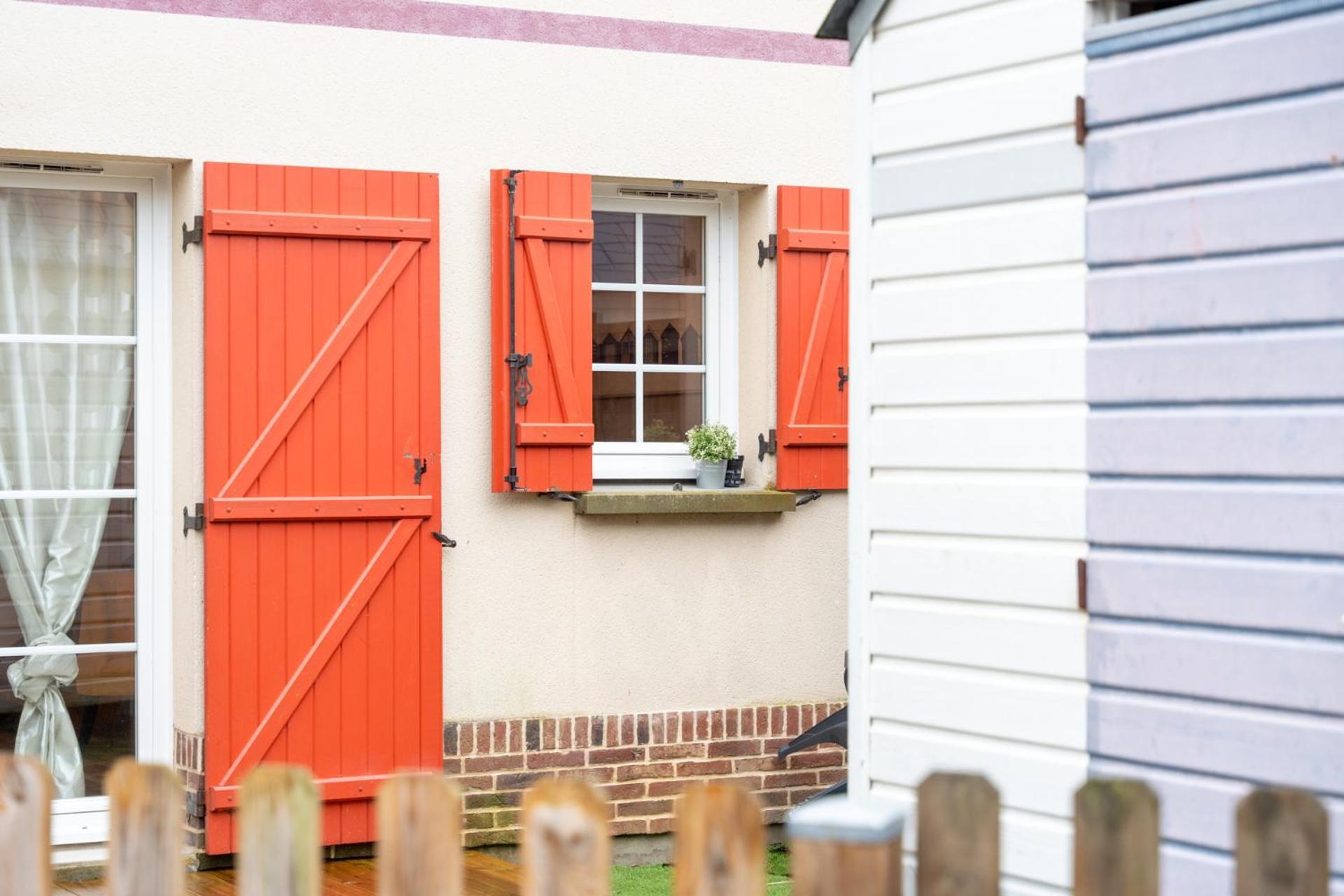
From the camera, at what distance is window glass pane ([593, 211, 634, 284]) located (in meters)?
7.04

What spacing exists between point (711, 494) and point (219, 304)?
2.06 meters

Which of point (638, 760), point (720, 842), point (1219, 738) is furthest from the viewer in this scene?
point (638, 760)

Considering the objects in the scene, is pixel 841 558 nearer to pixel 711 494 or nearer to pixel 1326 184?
pixel 711 494

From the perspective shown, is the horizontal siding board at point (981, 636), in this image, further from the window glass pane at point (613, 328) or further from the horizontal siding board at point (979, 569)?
the window glass pane at point (613, 328)

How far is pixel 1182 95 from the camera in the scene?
3693 mm

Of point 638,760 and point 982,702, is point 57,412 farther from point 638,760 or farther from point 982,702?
point 982,702

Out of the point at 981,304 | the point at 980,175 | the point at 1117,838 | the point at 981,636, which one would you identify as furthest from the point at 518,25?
the point at 1117,838

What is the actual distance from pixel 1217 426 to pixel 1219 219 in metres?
0.44

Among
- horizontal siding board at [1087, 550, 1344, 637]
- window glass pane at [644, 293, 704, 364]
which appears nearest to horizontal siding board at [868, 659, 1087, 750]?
horizontal siding board at [1087, 550, 1344, 637]

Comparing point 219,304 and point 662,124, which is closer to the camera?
point 219,304

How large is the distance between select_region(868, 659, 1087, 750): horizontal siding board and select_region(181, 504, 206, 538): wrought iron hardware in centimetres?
283

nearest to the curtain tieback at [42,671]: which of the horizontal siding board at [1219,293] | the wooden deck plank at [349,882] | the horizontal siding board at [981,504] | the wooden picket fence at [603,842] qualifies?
the wooden deck plank at [349,882]

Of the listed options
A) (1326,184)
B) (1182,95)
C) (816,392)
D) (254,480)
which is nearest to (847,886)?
(1326,184)

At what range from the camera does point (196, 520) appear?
20.2ft
